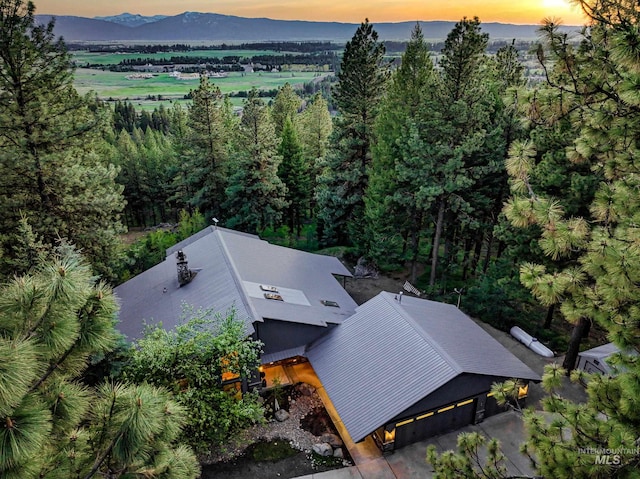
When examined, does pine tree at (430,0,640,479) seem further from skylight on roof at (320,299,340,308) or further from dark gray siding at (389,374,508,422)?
skylight on roof at (320,299,340,308)

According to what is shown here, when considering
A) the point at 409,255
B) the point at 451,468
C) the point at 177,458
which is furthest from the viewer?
the point at 409,255

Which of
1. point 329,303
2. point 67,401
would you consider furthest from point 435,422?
point 67,401

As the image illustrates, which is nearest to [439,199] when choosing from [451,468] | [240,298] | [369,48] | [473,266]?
[473,266]

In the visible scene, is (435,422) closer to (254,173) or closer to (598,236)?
(598,236)

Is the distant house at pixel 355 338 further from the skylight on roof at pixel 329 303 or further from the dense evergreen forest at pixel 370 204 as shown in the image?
the dense evergreen forest at pixel 370 204

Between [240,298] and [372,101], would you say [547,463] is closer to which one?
[240,298]
